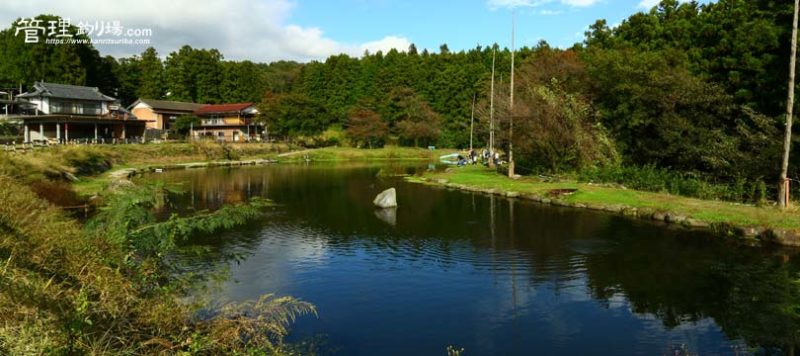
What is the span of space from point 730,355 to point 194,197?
2796 cm

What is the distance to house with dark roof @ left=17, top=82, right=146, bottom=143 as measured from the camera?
58906mm

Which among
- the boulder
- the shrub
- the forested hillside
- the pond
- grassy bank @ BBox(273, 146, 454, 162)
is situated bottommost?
the pond

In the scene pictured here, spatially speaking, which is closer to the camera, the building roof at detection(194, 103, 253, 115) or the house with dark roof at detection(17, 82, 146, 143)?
the house with dark roof at detection(17, 82, 146, 143)

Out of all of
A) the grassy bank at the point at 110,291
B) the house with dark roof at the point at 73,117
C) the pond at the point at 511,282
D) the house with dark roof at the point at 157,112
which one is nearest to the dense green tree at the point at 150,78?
the house with dark roof at the point at 157,112

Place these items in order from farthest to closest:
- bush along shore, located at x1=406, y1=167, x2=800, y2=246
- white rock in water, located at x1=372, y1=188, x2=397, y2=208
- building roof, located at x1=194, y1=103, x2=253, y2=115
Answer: building roof, located at x1=194, y1=103, x2=253, y2=115 < white rock in water, located at x1=372, y1=188, x2=397, y2=208 < bush along shore, located at x1=406, y1=167, x2=800, y2=246

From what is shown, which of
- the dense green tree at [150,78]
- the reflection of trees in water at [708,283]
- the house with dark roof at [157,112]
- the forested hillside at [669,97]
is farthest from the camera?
the dense green tree at [150,78]

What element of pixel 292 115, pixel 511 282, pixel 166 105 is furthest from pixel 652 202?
pixel 166 105

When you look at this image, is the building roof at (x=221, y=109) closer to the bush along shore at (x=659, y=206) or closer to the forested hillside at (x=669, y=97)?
the forested hillside at (x=669, y=97)

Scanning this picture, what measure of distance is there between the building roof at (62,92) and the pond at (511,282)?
5390 cm

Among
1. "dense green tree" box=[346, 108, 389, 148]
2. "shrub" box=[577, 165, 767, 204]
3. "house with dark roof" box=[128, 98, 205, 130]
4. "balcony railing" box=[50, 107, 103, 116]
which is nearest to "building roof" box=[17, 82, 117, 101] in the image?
"balcony railing" box=[50, 107, 103, 116]

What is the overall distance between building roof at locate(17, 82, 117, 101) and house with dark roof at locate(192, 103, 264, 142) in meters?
15.4

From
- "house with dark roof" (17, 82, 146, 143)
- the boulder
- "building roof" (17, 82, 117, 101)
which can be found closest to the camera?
the boulder

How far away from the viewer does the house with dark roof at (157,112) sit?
79.9 meters

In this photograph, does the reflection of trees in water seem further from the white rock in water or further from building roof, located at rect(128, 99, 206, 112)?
building roof, located at rect(128, 99, 206, 112)
